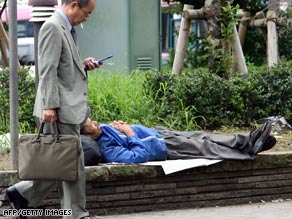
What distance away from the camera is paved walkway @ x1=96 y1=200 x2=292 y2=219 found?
7.49 meters

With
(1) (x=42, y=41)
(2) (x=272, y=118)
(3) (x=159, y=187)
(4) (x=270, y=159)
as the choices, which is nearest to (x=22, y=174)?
(1) (x=42, y=41)

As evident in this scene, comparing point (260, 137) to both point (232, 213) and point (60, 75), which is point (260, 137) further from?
point (60, 75)

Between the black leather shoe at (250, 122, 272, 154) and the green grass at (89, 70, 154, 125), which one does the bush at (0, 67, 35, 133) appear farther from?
the black leather shoe at (250, 122, 272, 154)

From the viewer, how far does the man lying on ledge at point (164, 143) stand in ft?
24.6

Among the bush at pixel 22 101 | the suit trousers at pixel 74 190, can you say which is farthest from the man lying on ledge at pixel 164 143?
the bush at pixel 22 101

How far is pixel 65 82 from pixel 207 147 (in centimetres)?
184

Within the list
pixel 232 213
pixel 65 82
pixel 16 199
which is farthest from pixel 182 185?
pixel 65 82

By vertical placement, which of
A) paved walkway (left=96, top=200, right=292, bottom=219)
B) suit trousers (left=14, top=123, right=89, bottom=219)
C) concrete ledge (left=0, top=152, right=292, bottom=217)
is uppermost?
suit trousers (left=14, top=123, right=89, bottom=219)

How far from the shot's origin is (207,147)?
793 centimetres

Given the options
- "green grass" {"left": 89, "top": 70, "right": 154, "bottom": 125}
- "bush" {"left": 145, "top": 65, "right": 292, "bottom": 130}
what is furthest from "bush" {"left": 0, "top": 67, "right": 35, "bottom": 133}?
"bush" {"left": 145, "top": 65, "right": 292, "bottom": 130}

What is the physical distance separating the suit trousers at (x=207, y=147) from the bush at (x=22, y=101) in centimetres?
179

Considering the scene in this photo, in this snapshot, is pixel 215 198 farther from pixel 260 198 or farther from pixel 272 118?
pixel 272 118

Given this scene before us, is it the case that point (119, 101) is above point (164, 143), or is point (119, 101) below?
above

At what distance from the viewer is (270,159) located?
809cm
